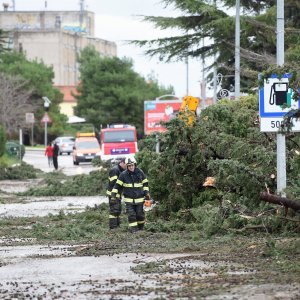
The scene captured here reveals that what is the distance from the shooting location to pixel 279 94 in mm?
17734

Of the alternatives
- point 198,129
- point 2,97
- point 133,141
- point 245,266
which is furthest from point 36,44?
point 245,266

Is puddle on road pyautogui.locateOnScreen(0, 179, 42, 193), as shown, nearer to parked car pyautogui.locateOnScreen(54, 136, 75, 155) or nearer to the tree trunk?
the tree trunk

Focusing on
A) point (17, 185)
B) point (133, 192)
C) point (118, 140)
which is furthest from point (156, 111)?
point (133, 192)

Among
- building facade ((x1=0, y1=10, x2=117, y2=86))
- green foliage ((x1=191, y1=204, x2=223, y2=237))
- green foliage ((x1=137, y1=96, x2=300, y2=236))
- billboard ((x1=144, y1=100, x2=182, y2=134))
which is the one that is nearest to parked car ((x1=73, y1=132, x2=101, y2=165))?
billboard ((x1=144, y1=100, x2=182, y2=134))

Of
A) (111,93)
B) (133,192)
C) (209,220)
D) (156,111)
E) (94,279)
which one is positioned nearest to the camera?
(94,279)

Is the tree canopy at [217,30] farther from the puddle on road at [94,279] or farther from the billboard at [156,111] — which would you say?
the puddle on road at [94,279]

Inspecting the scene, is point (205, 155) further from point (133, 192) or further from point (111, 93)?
point (111, 93)

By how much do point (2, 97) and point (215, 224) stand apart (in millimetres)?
66763

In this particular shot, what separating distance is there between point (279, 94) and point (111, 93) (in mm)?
86229

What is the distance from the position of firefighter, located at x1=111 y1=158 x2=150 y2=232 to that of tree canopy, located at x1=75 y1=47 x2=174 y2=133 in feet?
Result: 258

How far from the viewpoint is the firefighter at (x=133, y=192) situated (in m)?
20.6

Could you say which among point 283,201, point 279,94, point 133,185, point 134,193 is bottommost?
point 134,193

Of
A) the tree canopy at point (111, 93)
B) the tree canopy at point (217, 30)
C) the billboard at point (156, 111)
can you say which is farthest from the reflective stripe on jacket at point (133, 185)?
the tree canopy at point (111, 93)

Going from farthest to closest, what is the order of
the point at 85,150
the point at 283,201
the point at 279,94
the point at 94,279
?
the point at 85,150, the point at 279,94, the point at 283,201, the point at 94,279
